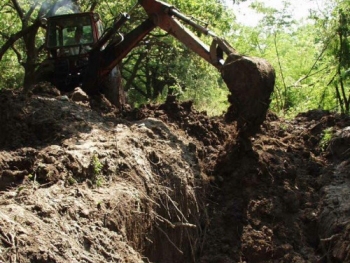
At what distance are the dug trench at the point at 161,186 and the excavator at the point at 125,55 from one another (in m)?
0.70

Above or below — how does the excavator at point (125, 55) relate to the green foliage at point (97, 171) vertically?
above

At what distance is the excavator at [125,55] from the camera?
7.66 metres

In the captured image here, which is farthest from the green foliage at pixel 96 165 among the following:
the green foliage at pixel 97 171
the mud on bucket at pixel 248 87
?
the mud on bucket at pixel 248 87

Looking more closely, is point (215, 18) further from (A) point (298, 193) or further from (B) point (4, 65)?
(A) point (298, 193)

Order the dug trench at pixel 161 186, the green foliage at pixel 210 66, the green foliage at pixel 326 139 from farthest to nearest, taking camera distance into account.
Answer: the green foliage at pixel 210 66
the green foliage at pixel 326 139
the dug trench at pixel 161 186

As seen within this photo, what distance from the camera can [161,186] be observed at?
6965 millimetres

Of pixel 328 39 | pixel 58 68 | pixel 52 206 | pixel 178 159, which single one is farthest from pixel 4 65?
pixel 52 206

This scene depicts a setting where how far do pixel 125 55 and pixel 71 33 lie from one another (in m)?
2.11

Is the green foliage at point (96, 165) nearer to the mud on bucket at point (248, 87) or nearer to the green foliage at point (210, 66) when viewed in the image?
the mud on bucket at point (248, 87)

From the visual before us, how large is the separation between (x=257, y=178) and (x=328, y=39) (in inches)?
202

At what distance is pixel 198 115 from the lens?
9070 millimetres

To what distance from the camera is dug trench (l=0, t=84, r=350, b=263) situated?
17.6 feet

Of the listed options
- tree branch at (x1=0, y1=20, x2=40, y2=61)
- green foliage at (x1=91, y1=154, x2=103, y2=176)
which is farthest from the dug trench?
tree branch at (x1=0, y1=20, x2=40, y2=61)

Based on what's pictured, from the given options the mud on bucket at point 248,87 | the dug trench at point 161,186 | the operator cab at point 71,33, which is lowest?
the dug trench at point 161,186
